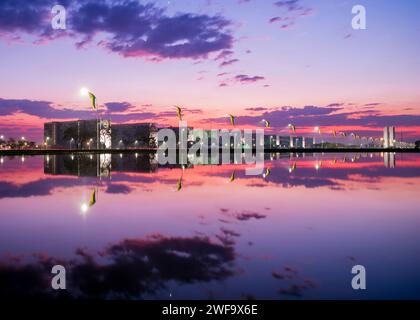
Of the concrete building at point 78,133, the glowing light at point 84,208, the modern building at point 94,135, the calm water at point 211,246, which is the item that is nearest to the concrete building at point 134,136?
the modern building at point 94,135

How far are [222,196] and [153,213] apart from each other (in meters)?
5.84

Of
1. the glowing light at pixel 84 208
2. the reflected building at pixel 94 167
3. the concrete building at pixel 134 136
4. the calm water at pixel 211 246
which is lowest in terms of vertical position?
the calm water at pixel 211 246

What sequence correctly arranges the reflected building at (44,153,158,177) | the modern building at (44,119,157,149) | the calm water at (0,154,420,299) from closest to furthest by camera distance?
the calm water at (0,154,420,299) < the reflected building at (44,153,158,177) < the modern building at (44,119,157,149)

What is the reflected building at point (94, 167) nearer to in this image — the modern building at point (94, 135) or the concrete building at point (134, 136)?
the modern building at point (94, 135)

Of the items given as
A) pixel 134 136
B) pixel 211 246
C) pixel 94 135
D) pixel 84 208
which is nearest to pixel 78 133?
pixel 94 135

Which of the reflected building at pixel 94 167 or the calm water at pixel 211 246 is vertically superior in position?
the reflected building at pixel 94 167

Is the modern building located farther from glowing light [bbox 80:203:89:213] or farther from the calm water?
the calm water

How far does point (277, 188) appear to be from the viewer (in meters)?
23.5

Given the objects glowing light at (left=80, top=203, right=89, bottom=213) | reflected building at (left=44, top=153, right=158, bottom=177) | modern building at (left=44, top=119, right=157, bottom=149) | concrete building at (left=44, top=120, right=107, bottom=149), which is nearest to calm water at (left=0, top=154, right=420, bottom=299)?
glowing light at (left=80, top=203, right=89, bottom=213)

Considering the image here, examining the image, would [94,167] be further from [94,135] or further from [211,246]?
[94,135]

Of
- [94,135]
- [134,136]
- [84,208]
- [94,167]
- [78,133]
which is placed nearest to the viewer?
[84,208]

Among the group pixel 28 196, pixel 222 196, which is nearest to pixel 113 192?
pixel 28 196

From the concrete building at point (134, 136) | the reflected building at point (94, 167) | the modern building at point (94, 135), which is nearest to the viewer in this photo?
the reflected building at point (94, 167)
